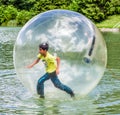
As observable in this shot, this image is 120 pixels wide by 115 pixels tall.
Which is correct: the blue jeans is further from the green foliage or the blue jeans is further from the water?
the green foliage

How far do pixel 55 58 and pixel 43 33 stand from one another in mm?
764

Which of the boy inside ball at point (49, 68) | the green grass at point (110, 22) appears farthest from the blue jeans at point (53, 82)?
the green grass at point (110, 22)

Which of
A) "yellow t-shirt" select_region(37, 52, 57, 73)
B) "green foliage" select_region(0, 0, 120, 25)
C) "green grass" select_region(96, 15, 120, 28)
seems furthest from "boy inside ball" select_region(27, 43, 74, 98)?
"green foliage" select_region(0, 0, 120, 25)

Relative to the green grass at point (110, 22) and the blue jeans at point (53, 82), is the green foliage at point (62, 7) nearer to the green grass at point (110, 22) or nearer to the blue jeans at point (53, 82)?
the green grass at point (110, 22)

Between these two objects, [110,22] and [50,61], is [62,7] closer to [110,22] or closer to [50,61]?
[110,22]

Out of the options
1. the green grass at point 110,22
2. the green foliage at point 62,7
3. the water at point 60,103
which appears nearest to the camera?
the water at point 60,103

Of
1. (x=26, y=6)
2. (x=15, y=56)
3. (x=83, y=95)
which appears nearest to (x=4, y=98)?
(x=15, y=56)

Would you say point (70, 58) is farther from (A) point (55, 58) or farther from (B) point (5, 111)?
(B) point (5, 111)

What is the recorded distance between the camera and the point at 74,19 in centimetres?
1305

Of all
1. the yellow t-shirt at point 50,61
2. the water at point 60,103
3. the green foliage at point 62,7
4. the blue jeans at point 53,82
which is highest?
the yellow t-shirt at point 50,61

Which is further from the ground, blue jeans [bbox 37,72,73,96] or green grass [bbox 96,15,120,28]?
blue jeans [bbox 37,72,73,96]

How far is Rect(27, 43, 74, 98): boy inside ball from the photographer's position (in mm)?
12633

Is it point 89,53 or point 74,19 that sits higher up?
point 74,19

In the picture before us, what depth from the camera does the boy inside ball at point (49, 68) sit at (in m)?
12.6
